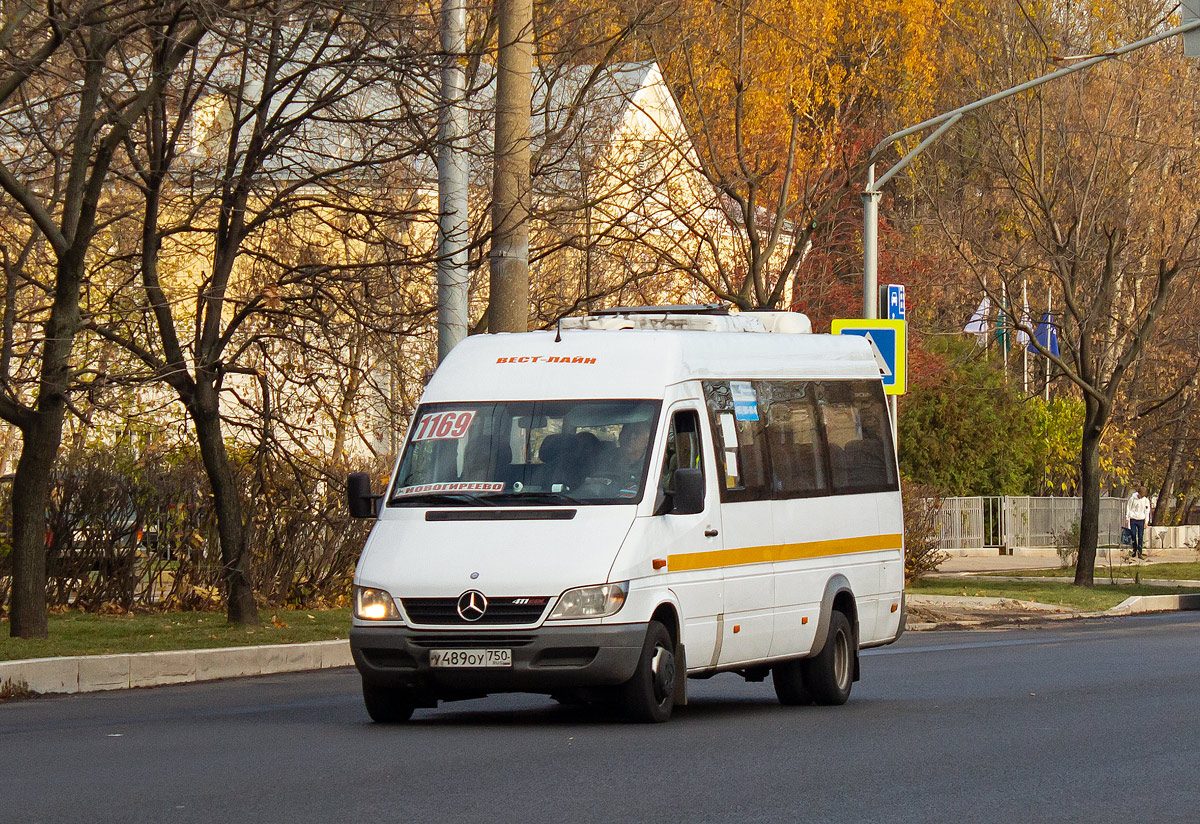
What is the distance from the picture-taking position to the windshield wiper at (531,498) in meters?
11.6

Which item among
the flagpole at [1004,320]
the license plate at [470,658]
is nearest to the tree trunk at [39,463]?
the license plate at [470,658]

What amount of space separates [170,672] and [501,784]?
288 inches

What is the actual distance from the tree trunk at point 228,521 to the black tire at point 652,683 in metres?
8.75

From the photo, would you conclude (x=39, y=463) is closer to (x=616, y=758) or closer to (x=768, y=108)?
(x=616, y=758)

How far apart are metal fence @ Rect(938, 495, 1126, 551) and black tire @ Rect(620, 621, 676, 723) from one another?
32.2 metres

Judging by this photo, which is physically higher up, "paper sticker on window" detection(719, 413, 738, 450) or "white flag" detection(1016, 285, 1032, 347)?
"white flag" detection(1016, 285, 1032, 347)

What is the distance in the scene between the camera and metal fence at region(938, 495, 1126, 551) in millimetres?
44438

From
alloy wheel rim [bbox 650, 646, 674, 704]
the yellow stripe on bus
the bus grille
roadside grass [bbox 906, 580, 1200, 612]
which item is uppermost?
the yellow stripe on bus

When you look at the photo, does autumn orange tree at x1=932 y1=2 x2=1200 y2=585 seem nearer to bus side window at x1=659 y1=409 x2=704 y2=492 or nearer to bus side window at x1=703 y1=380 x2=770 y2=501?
bus side window at x1=703 y1=380 x2=770 y2=501

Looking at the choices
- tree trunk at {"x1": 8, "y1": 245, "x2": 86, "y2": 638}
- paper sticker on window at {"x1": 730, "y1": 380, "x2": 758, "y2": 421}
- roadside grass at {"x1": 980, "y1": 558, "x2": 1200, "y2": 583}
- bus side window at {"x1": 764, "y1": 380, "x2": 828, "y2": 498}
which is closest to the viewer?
paper sticker on window at {"x1": 730, "y1": 380, "x2": 758, "y2": 421}

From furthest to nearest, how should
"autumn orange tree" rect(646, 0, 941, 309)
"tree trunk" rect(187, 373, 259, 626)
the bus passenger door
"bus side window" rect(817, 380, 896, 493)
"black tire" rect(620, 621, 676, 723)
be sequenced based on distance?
1. "autumn orange tree" rect(646, 0, 941, 309)
2. "tree trunk" rect(187, 373, 259, 626)
3. "bus side window" rect(817, 380, 896, 493)
4. the bus passenger door
5. "black tire" rect(620, 621, 676, 723)

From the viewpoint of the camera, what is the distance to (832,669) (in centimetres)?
1352

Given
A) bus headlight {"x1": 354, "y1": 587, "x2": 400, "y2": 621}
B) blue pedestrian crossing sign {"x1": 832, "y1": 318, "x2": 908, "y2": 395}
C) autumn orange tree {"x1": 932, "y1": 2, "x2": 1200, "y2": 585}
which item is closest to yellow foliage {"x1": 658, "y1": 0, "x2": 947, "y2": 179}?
autumn orange tree {"x1": 932, "y1": 2, "x2": 1200, "y2": 585}

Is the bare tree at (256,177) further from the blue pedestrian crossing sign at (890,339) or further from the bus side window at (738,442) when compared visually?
the blue pedestrian crossing sign at (890,339)
